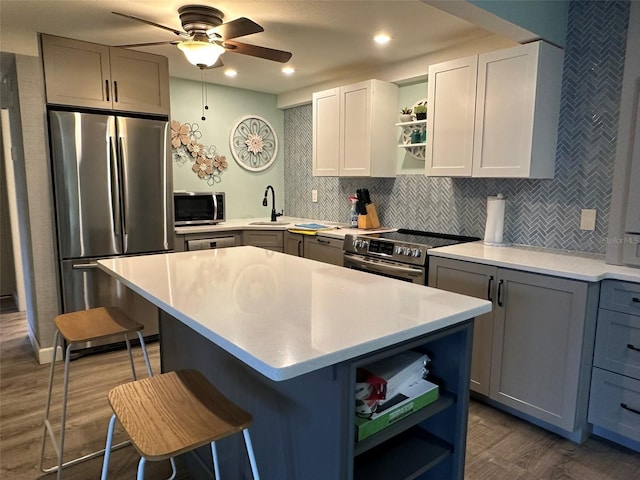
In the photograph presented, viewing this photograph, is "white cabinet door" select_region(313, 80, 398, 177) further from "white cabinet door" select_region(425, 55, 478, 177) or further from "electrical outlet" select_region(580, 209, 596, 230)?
"electrical outlet" select_region(580, 209, 596, 230)

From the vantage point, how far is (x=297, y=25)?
2719 mm

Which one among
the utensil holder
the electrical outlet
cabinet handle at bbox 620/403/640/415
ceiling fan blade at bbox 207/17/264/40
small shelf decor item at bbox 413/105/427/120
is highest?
ceiling fan blade at bbox 207/17/264/40

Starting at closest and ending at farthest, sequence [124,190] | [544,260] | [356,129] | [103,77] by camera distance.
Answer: [544,260] → [103,77] → [124,190] → [356,129]

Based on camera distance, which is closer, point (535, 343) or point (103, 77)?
point (535, 343)

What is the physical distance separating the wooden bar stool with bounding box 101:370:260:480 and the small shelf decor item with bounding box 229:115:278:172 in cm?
358

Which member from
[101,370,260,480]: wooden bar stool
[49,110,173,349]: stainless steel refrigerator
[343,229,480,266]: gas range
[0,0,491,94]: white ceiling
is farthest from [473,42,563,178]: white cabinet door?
[49,110,173,349]: stainless steel refrigerator

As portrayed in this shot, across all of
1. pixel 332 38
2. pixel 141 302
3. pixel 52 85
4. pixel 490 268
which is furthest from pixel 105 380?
pixel 332 38

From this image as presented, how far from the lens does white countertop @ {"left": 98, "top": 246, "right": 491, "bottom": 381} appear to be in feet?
3.46

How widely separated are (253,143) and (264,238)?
4.32 feet

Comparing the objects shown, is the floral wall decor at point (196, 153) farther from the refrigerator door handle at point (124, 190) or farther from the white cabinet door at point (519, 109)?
the white cabinet door at point (519, 109)

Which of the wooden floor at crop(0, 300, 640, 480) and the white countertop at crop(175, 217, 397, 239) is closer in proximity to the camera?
the wooden floor at crop(0, 300, 640, 480)

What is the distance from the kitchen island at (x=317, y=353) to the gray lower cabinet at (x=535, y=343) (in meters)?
0.96

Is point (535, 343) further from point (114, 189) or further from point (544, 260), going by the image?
point (114, 189)

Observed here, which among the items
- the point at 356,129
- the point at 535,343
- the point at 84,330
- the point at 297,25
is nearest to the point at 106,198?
the point at 84,330
